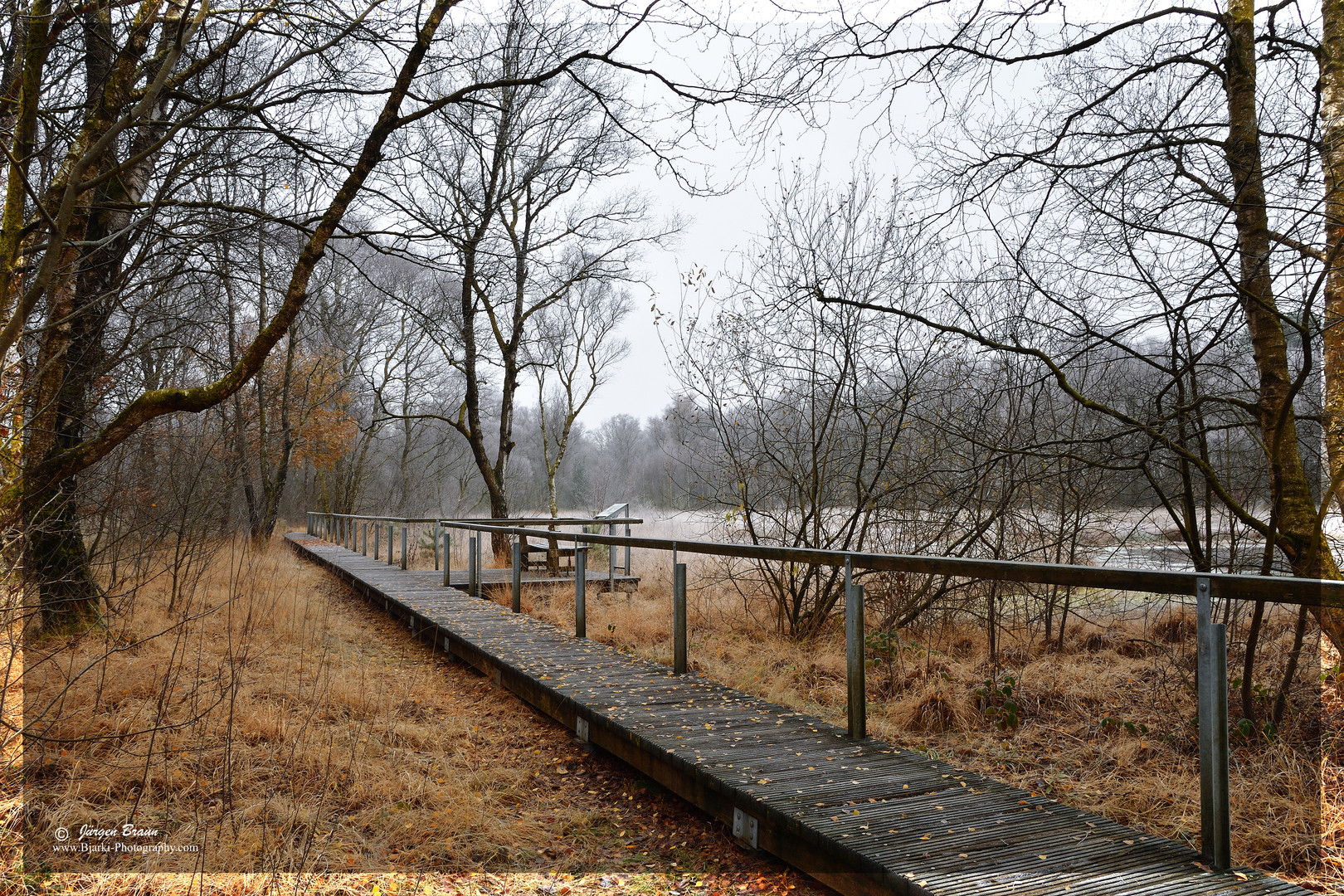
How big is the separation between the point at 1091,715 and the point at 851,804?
310 cm

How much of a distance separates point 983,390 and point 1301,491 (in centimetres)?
336

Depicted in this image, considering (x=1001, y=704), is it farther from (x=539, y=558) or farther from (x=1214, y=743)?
(x=539, y=558)

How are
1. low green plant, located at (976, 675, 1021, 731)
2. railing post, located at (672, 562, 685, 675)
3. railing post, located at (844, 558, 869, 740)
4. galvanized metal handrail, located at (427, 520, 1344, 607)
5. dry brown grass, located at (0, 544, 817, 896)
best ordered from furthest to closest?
railing post, located at (672, 562, 685, 675) < low green plant, located at (976, 675, 1021, 731) < railing post, located at (844, 558, 869, 740) < dry brown grass, located at (0, 544, 817, 896) < galvanized metal handrail, located at (427, 520, 1344, 607)

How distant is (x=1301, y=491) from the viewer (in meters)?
4.34

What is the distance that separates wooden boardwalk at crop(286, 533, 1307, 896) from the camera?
254cm

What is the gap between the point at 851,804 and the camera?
3182 millimetres

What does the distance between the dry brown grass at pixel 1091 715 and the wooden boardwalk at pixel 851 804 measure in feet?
2.81

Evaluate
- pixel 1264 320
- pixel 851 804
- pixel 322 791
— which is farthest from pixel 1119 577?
pixel 322 791

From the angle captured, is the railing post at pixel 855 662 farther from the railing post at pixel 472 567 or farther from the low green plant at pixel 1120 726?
the railing post at pixel 472 567

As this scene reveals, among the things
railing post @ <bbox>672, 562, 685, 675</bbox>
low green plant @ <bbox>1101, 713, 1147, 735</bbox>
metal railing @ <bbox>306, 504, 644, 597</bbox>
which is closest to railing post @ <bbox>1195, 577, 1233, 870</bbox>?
low green plant @ <bbox>1101, 713, 1147, 735</bbox>

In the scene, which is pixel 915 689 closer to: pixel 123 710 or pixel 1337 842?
pixel 1337 842

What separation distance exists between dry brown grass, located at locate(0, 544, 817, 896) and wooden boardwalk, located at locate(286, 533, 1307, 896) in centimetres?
25

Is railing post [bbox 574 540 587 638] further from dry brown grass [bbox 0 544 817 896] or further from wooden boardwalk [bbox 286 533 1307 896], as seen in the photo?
wooden boardwalk [bbox 286 533 1307 896]

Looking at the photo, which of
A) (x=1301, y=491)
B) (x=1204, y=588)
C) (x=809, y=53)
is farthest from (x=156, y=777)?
(x=1301, y=491)
